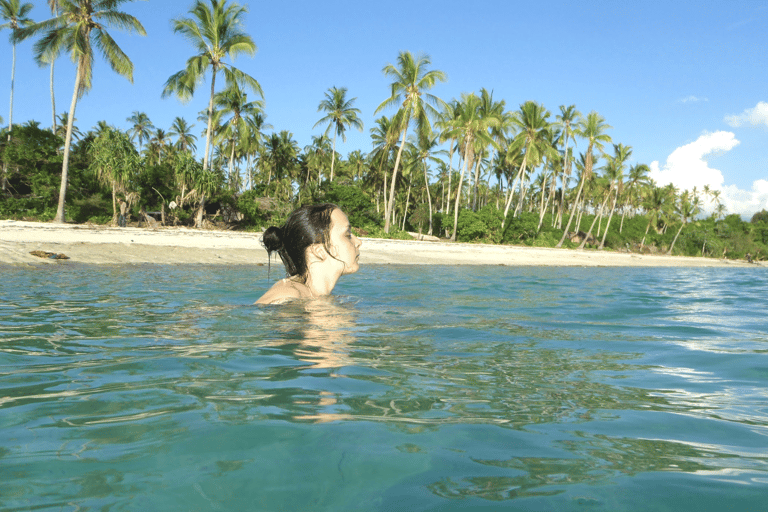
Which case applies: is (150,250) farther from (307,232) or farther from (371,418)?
(371,418)

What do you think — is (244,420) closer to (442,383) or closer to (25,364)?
(442,383)

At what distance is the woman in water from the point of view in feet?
12.6

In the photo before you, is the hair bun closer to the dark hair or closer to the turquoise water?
the dark hair

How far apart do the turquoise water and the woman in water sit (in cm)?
52

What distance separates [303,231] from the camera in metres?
3.85

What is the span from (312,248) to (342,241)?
9.7 inches

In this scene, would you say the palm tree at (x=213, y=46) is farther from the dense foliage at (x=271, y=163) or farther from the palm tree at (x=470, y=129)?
the palm tree at (x=470, y=129)

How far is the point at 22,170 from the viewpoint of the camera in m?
27.7

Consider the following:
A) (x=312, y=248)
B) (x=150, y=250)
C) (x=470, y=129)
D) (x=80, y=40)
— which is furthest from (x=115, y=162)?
(x=312, y=248)

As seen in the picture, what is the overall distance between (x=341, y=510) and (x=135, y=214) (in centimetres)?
3216

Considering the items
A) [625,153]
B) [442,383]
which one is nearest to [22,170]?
[442,383]

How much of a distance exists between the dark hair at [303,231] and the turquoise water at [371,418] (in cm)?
60

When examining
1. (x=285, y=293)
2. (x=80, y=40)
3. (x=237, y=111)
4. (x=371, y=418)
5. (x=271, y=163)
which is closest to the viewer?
(x=371, y=418)

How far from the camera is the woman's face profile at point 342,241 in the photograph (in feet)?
12.6
